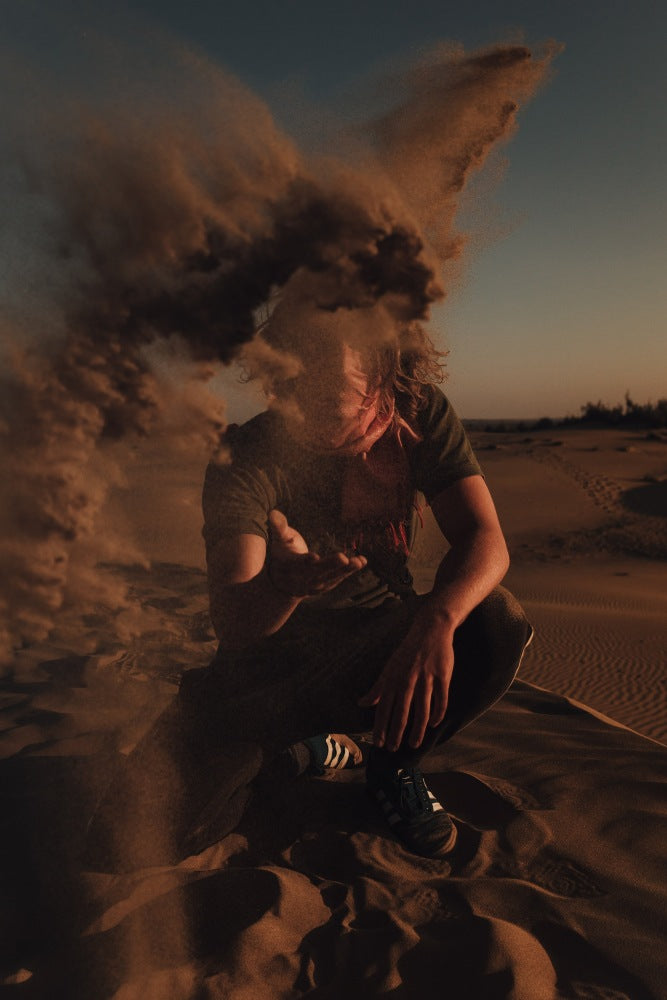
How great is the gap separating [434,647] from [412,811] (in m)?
0.64

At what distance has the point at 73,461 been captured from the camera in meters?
1.62

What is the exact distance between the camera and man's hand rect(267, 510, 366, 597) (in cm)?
151

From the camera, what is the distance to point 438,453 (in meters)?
2.10

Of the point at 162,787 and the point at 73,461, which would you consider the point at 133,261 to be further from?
the point at 162,787

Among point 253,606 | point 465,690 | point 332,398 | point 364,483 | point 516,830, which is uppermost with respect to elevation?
point 332,398

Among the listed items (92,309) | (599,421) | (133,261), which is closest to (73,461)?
(92,309)

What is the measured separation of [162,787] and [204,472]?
0.94 meters

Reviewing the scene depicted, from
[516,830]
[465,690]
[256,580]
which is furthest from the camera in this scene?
[516,830]

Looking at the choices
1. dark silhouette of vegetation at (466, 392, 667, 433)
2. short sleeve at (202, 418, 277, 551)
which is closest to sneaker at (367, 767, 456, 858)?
short sleeve at (202, 418, 277, 551)

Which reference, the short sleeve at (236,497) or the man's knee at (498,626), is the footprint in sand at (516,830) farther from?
the short sleeve at (236,497)

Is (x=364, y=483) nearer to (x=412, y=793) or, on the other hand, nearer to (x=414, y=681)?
(x=414, y=681)

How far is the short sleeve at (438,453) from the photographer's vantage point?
→ 2102 mm

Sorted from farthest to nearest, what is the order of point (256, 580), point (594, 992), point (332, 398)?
point (332, 398) < point (256, 580) < point (594, 992)

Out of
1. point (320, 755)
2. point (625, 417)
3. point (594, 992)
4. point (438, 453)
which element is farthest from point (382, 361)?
point (625, 417)
